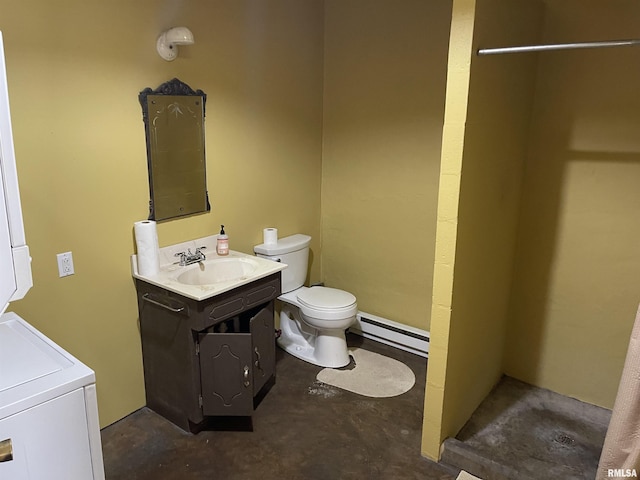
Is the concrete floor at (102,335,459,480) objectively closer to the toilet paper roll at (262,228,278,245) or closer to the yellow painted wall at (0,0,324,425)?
the yellow painted wall at (0,0,324,425)

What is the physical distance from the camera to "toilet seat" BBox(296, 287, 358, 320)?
304cm

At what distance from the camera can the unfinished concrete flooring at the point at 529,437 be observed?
7.33ft

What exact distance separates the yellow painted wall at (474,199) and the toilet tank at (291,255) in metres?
1.27

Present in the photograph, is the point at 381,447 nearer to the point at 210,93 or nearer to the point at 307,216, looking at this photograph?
the point at 307,216

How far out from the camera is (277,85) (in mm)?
3162

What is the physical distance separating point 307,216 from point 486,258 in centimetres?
151

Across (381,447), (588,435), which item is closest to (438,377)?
(381,447)

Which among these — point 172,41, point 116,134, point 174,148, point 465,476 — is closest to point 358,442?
point 465,476

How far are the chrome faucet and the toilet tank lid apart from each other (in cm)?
48

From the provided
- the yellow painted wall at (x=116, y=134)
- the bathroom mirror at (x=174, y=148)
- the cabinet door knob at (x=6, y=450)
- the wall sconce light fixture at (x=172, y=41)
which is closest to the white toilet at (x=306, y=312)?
the yellow painted wall at (x=116, y=134)

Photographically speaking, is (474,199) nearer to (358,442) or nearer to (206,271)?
(358,442)

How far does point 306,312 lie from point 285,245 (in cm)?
46

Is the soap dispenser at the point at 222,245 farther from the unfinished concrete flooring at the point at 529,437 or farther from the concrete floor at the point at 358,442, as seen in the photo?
the unfinished concrete flooring at the point at 529,437

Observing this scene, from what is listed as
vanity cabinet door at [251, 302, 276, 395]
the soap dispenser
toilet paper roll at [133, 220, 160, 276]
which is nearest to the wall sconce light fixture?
toilet paper roll at [133, 220, 160, 276]
